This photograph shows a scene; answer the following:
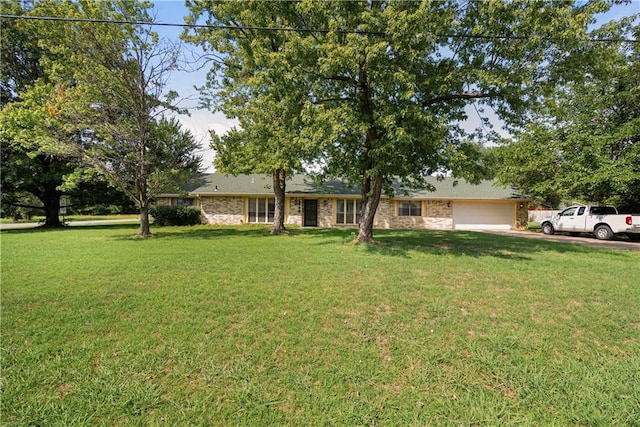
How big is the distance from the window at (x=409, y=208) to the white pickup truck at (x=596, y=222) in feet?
22.8

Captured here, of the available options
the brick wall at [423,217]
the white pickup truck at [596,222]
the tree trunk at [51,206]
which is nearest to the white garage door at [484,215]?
the brick wall at [423,217]

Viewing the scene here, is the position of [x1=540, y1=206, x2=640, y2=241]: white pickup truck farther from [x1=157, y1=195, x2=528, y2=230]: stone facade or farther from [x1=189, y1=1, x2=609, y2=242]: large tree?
[x1=189, y1=1, x2=609, y2=242]: large tree

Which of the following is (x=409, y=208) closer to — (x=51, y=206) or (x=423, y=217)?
(x=423, y=217)

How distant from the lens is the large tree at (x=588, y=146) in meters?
14.2

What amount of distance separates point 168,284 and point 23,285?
242cm

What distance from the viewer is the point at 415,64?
27.3ft

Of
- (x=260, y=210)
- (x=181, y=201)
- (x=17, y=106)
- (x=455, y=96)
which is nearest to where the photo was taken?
(x=455, y=96)

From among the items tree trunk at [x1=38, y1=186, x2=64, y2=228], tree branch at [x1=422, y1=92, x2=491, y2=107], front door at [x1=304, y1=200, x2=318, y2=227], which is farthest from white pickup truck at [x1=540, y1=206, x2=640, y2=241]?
tree trunk at [x1=38, y1=186, x2=64, y2=228]

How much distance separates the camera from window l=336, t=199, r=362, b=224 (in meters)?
20.1

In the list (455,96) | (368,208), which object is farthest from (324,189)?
(455,96)

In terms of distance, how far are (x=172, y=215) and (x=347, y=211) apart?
36.5 ft

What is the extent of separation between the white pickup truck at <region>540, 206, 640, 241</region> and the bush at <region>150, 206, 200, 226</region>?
21317 millimetres

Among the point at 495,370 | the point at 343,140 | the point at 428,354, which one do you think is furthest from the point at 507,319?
the point at 343,140

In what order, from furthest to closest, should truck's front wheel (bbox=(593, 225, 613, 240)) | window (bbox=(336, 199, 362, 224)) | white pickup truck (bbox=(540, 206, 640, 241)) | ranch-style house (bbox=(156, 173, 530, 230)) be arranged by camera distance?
window (bbox=(336, 199, 362, 224)) → ranch-style house (bbox=(156, 173, 530, 230)) → truck's front wheel (bbox=(593, 225, 613, 240)) → white pickup truck (bbox=(540, 206, 640, 241))
